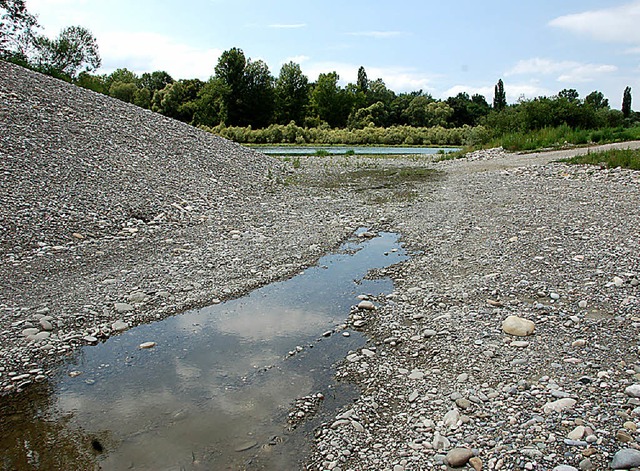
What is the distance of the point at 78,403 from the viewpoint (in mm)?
4883

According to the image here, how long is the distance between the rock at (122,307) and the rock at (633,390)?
20.6ft

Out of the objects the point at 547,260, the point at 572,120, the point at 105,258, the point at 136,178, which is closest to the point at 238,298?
the point at 105,258

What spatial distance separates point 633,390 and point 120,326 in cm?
609

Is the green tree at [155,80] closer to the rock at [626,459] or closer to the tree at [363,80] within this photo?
the tree at [363,80]

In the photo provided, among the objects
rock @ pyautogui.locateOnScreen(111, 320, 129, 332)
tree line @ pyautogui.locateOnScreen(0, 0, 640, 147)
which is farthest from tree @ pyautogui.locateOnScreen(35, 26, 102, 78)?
rock @ pyautogui.locateOnScreen(111, 320, 129, 332)

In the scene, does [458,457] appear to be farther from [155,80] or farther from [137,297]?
[155,80]

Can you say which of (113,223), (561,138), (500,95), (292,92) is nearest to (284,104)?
(292,92)

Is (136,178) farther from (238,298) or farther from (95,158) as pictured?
(238,298)

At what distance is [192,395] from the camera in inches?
197

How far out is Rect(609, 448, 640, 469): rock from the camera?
11.2 ft

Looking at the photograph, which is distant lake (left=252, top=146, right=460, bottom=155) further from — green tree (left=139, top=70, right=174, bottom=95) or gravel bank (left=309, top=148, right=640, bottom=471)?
green tree (left=139, top=70, right=174, bottom=95)

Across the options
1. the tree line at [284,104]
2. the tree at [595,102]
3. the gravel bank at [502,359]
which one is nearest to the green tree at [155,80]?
the tree line at [284,104]

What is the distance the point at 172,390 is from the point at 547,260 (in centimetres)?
670

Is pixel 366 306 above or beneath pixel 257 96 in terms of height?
beneath
